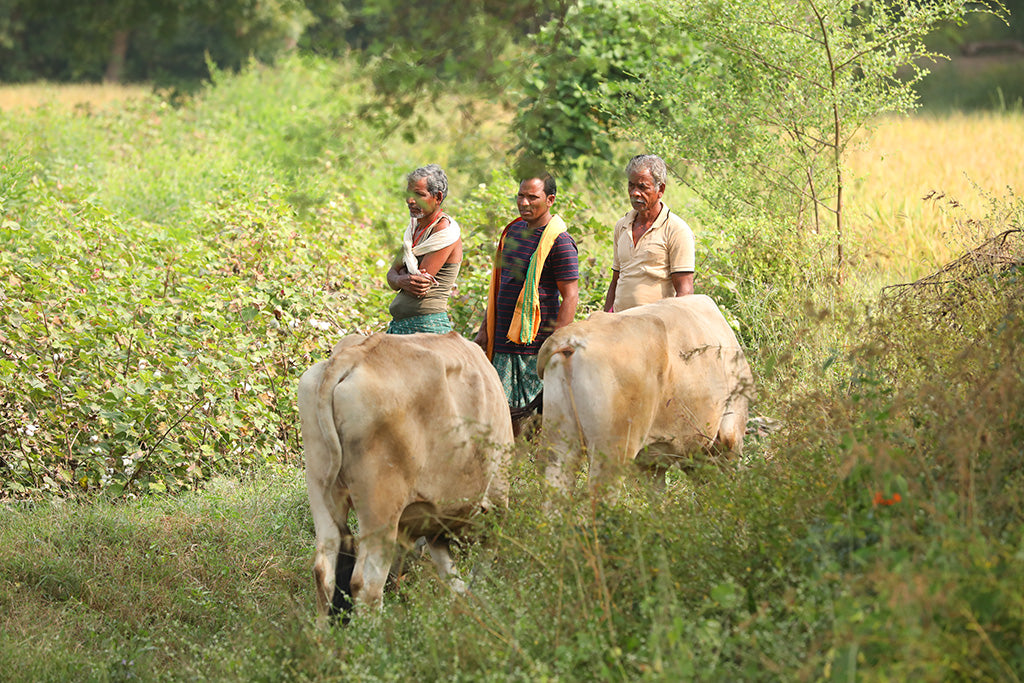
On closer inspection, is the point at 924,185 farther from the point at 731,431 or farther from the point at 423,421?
the point at 423,421

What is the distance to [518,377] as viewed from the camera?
5.64 metres

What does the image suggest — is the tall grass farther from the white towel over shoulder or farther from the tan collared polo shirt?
the tan collared polo shirt

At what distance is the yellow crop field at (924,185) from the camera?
902 centimetres

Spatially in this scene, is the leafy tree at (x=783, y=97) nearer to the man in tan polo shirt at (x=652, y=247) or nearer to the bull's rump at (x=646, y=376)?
the man in tan polo shirt at (x=652, y=247)

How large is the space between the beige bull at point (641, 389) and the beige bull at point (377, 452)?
40 centimetres

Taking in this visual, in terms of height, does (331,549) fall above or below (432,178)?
below

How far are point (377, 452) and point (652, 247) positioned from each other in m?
2.27

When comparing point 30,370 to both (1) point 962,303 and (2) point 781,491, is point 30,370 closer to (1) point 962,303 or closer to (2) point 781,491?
(2) point 781,491

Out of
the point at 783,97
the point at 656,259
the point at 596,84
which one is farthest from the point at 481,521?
the point at 596,84

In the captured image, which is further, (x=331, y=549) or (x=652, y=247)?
(x=652, y=247)

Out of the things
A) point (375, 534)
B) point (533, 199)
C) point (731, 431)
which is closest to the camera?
point (375, 534)

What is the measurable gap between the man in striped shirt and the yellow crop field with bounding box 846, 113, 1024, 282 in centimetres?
224

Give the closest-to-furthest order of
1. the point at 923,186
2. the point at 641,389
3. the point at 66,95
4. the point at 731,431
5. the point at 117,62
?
the point at 641,389, the point at 731,431, the point at 923,186, the point at 66,95, the point at 117,62

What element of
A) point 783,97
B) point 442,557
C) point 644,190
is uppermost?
point 783,97
